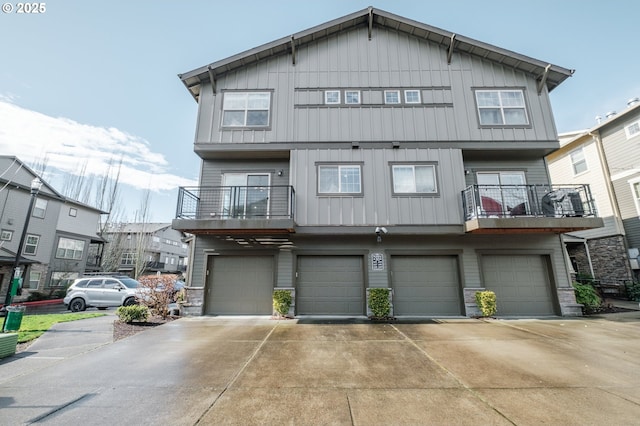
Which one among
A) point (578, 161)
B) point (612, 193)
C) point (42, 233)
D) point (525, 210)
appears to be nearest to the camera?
point (525, 210)

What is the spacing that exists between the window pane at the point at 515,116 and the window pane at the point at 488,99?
1.71 ft

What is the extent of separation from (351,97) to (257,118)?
13.2 ft

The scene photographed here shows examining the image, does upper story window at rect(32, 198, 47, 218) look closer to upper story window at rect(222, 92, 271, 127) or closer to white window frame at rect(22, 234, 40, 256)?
white window frame at rect(22, 234, 40, 256)

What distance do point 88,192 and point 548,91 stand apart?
45580 millimetres

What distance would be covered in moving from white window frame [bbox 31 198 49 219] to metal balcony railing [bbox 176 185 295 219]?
1981 centimetres

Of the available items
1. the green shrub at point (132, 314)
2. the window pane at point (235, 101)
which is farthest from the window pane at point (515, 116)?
the green shrub at point (132, 314)

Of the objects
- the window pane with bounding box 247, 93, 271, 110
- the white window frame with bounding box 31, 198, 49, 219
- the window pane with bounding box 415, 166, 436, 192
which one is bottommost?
the window pane with bounding box 415, 166, 436, 192

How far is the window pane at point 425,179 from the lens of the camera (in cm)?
992

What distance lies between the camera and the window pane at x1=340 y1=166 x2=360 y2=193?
996 cm

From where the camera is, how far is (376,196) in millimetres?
9852

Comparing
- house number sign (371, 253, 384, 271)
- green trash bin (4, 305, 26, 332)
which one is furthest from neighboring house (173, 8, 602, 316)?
green trash bin (4, 305, 26, 332)

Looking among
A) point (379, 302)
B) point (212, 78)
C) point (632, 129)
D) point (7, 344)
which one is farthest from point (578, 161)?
point (7, 344)

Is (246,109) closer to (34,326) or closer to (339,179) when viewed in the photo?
(339,179)

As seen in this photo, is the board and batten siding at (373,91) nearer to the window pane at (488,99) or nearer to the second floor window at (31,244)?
the window pane at (488,99)
